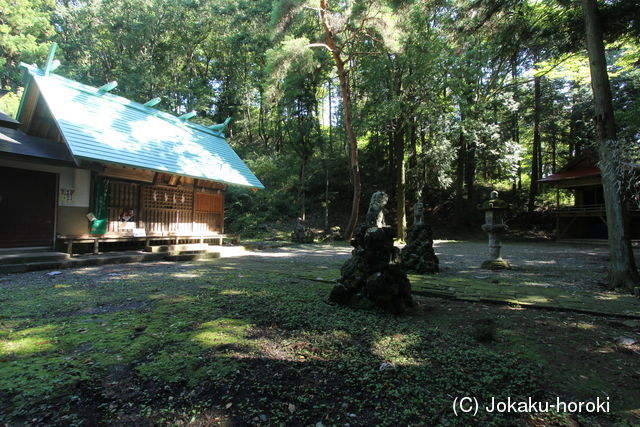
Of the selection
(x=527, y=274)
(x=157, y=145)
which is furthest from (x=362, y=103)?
(x=527, y=274)

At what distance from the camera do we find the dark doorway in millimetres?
7609

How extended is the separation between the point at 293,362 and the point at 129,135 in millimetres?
9620

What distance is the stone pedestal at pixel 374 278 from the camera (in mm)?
3688

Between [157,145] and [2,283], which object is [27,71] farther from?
[2,283]

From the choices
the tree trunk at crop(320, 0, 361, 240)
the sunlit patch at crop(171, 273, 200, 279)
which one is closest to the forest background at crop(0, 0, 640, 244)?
the tree trunk at crop(320, 0, 361, 240)

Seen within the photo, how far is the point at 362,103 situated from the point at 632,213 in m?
14.8

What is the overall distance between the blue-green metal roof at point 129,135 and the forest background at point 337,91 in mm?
3516

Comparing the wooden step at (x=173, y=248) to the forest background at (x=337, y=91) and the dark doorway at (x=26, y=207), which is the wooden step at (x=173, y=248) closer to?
the dark doorway at (x=26, y=207)

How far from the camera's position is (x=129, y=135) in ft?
30.5

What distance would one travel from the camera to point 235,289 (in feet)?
15.6

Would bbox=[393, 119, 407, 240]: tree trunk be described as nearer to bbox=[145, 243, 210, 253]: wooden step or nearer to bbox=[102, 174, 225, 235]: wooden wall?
bbox=[102, 174, 225, 235]: wooden wall

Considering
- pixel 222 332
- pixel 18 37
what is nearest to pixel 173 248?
pixel 222 332

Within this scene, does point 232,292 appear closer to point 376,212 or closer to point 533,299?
point 376,212

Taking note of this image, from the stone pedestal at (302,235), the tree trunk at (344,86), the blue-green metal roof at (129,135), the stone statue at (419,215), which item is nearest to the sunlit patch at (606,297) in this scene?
the stone statue at (419,215)
